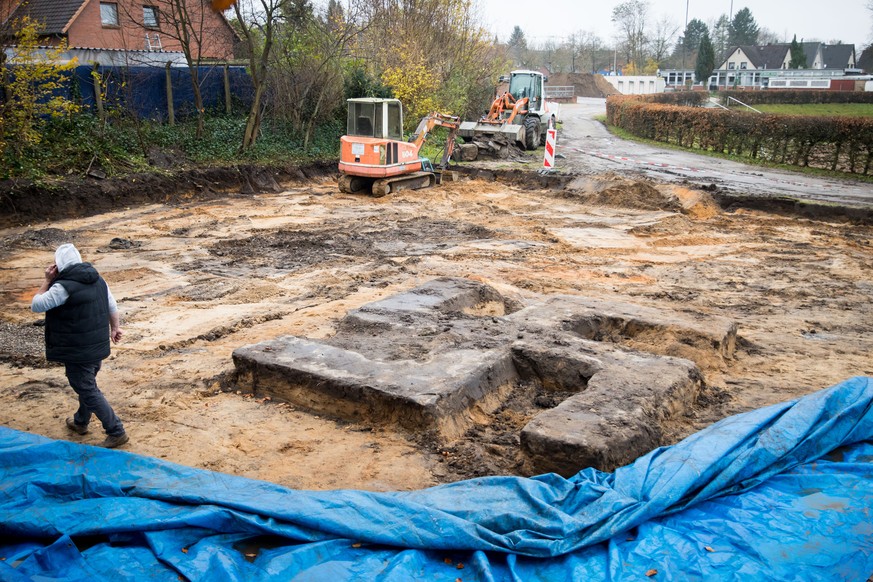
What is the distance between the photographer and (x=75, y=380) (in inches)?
215

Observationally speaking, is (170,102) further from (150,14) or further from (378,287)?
(378,287)

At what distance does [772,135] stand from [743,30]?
102001 millimetres

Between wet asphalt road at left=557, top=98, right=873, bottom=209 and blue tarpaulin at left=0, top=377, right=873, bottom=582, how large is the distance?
13.1 meters

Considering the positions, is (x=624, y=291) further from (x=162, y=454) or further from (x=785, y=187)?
(x=785, y=187)

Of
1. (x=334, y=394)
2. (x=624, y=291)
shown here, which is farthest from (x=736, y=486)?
(x=624, y=291)

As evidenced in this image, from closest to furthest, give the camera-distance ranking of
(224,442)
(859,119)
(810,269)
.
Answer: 1. (224,442)
2. (810,269)
3. (859,119)

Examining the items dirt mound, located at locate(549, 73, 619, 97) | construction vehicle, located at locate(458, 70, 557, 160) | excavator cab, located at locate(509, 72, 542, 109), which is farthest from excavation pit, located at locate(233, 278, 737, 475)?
dirt mound, located at locate(549, 73, 619, 97)

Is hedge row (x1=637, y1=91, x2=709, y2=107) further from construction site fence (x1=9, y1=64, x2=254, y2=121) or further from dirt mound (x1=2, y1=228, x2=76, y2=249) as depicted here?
dirt mound (x1=2, y1=228, x2=76, y2=249)

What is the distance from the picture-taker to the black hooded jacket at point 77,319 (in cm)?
526

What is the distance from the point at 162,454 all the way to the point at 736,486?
4.20 meters

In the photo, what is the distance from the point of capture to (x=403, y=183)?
1866 centimetres

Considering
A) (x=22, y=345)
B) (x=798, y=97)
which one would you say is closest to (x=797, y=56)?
(x=798, y=97)

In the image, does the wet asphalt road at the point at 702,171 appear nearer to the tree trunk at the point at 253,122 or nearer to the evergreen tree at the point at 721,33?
the tree trunk at the point at 253,122

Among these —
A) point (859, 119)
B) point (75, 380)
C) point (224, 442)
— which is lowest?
point (224, 442)
